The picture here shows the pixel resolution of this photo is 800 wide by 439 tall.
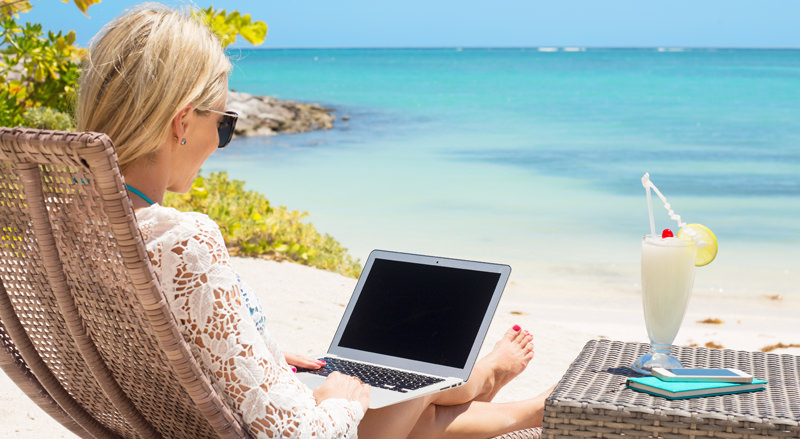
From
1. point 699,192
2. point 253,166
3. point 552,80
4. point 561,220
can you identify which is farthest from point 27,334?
point 552,80

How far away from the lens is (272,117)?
21.6 meters

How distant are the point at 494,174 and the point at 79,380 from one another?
11.8 m

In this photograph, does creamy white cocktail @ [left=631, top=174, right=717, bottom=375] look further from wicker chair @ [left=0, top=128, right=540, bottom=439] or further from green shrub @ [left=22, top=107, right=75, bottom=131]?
green shrub @ [left=22, top=107, right=75, bottom=131]

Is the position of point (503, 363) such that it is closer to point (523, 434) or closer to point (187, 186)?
point (523, 434)

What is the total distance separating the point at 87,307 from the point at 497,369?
139cm

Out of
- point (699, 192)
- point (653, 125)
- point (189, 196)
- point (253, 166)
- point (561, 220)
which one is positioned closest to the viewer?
Result: point (189, 196)

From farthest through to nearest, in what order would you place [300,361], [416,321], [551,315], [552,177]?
1. [552,177]
2. [551,315]
3. [416,321]
4. [300,361]

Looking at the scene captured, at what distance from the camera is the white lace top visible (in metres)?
1.36

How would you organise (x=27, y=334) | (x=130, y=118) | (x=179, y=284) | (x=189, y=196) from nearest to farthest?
(x=179, y=284) < (x=130, y=118) < (x=27, y=334) < (x=189, y=196)

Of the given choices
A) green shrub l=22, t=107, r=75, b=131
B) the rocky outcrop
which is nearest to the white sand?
green shrub l=22, t=107, r=75, b=131

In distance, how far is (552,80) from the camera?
4041cm

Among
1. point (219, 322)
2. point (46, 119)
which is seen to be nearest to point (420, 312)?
point (219, 322)

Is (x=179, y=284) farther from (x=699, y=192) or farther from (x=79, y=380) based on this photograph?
(x=699, y=192)

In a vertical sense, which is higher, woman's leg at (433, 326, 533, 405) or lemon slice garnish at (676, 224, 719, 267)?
lemon slice garnish at (676, 224, 719, 267)
